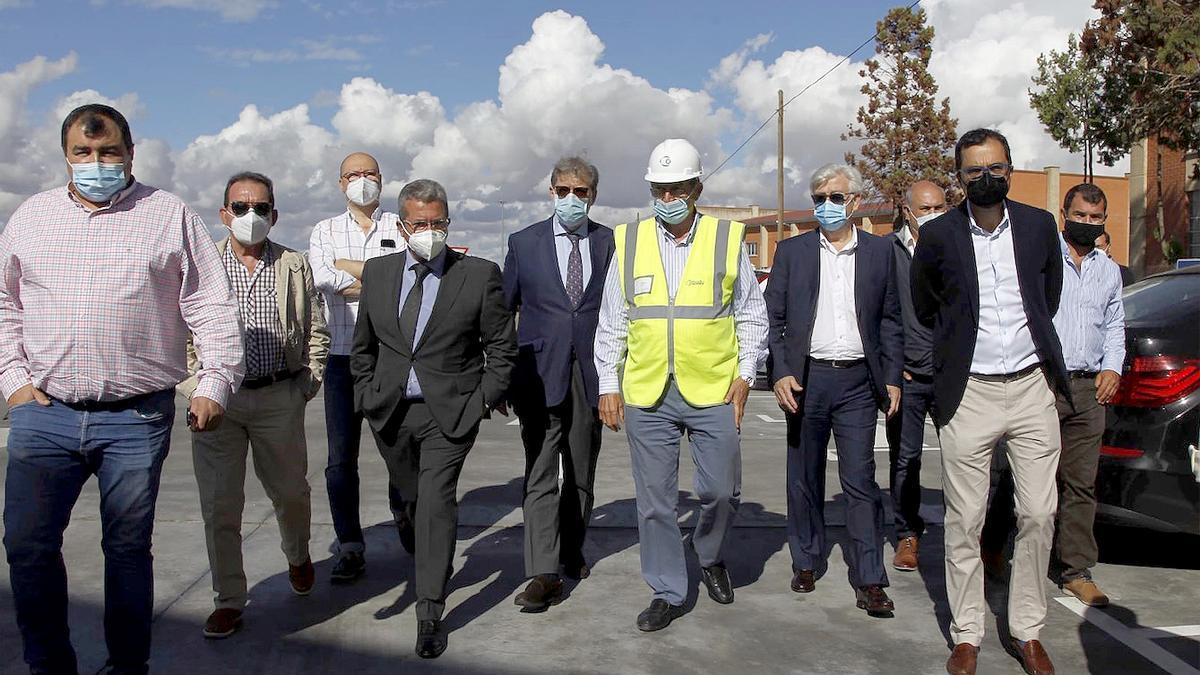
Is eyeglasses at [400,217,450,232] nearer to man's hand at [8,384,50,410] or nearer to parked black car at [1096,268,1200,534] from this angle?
man's hand at [8,384,50,410]

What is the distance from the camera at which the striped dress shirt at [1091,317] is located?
16.8 ft

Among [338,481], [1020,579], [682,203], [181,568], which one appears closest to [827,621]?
[1020,579]

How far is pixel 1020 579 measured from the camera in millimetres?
4223

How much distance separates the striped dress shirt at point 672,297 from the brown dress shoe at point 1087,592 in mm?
1929

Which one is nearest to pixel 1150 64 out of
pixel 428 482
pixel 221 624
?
pixel 428 482

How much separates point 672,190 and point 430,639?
2.22 metres

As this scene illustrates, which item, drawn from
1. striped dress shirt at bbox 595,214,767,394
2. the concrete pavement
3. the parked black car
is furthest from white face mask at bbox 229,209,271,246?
the parked black car

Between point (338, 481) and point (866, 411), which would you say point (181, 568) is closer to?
point (338, 481)

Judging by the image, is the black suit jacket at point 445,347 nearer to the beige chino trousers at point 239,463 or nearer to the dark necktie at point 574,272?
the beige chino trousers at point 239,463

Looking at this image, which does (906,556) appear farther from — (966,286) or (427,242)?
(427,242)

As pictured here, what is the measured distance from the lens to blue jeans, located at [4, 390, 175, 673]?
140 inches

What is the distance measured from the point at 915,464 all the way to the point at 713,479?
63.1 inches

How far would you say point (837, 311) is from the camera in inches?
204

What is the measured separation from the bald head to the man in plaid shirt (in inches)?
113
